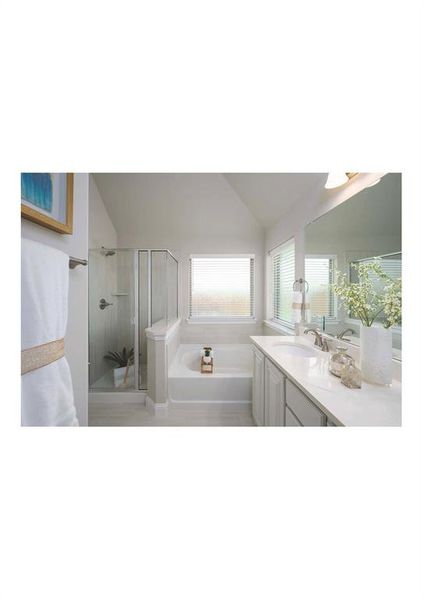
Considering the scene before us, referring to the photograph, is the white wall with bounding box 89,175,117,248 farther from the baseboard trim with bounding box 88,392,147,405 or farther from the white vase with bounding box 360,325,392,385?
the white vase with bounding box 360,325,392,385

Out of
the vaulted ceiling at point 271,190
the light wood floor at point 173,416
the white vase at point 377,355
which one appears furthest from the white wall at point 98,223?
the white vase at point 377,355

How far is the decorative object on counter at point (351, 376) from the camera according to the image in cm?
92

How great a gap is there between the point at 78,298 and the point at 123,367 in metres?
1.75

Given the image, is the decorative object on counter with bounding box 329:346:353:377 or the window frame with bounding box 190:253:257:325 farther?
the window frame with bounding box 190:253:257:325

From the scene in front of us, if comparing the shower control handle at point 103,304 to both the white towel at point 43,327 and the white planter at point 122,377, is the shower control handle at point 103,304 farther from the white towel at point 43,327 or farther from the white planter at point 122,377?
the white towel at point 43,327

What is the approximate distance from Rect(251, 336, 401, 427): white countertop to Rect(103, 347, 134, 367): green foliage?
5.75ft

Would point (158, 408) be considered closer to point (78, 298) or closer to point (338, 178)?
point (78, 298)

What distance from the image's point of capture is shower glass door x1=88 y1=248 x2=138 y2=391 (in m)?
2.44

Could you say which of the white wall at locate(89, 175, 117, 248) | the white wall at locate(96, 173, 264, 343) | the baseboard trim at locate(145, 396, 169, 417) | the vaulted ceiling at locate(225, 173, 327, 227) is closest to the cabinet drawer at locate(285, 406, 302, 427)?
the baseboard trim at locate(145, 396, 169, 417)

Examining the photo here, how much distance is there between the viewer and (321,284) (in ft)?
5.45

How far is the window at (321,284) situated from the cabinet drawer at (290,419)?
704 millimetres
